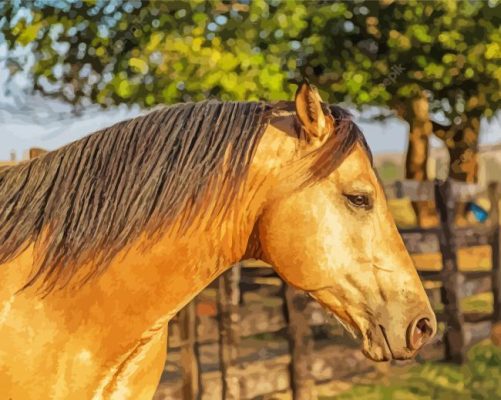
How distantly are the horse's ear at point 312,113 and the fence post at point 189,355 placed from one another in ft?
11.7

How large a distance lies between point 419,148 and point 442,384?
933 cm

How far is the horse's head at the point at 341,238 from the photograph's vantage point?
6.81ft

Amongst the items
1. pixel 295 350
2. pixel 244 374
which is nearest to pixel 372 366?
pixel 295 350

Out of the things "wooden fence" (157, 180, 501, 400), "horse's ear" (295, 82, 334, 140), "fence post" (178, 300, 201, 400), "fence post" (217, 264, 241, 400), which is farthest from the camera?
"fence post" (217, 264, 241, 400)

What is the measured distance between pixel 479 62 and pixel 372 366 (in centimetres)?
581

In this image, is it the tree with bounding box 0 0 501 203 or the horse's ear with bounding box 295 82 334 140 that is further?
the tree with bounding box 0 0 501 203

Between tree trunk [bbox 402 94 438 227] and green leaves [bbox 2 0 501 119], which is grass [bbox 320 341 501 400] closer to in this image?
green leaves [bbox 2 0 501 119]

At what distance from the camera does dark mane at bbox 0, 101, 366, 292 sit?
2.07 metres

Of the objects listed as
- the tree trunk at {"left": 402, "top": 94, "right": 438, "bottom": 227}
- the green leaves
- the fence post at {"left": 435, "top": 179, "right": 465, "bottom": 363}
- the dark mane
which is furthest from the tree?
the dark mane

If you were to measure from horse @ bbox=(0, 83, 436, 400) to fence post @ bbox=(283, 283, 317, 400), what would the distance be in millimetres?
4384

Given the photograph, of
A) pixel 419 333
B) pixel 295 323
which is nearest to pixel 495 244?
pixel 295 323

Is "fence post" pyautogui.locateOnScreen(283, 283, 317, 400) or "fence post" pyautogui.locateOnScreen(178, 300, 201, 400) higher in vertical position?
"fence post" pyautogui.locateOnScreen(178, 300, 201, 400)

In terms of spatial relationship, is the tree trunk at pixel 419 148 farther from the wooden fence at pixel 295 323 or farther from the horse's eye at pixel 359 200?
the horse's eye at pixel 359 200

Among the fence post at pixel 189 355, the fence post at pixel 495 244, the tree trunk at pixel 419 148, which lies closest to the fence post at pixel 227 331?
the fence post at pixel 189 355
